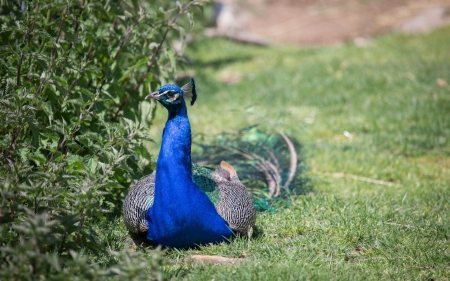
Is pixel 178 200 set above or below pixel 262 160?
above

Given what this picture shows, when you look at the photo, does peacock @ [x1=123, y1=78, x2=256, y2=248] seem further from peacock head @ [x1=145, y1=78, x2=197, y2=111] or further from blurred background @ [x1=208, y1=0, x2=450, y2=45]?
blurred background @ [x1=208, y1=0, x2=450, y2=45]

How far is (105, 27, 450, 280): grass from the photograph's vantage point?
3156 millimetres

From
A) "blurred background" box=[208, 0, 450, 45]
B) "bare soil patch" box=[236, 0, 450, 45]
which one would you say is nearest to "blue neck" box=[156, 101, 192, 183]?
"blurred background" box=[208, 0, 450, 45]

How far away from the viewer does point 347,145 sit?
5828mm

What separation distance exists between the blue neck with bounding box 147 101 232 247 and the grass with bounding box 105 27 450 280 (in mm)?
148

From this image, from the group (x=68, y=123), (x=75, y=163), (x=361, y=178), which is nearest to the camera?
(x=75, y=163)

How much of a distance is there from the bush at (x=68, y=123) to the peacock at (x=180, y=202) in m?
0.23

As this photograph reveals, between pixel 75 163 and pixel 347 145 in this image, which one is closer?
pixel 75 163

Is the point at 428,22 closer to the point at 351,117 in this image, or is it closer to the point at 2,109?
the point at 351,117

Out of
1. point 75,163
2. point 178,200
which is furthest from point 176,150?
point 75,163

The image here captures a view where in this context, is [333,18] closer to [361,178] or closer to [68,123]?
[361,178]

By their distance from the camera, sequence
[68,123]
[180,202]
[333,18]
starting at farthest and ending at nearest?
[333,18] → [68,123] → [180,202]

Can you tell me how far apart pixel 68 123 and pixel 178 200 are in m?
1.13

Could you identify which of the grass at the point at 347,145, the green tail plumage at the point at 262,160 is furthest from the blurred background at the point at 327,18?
the green tail plumage at the point at 262,160
